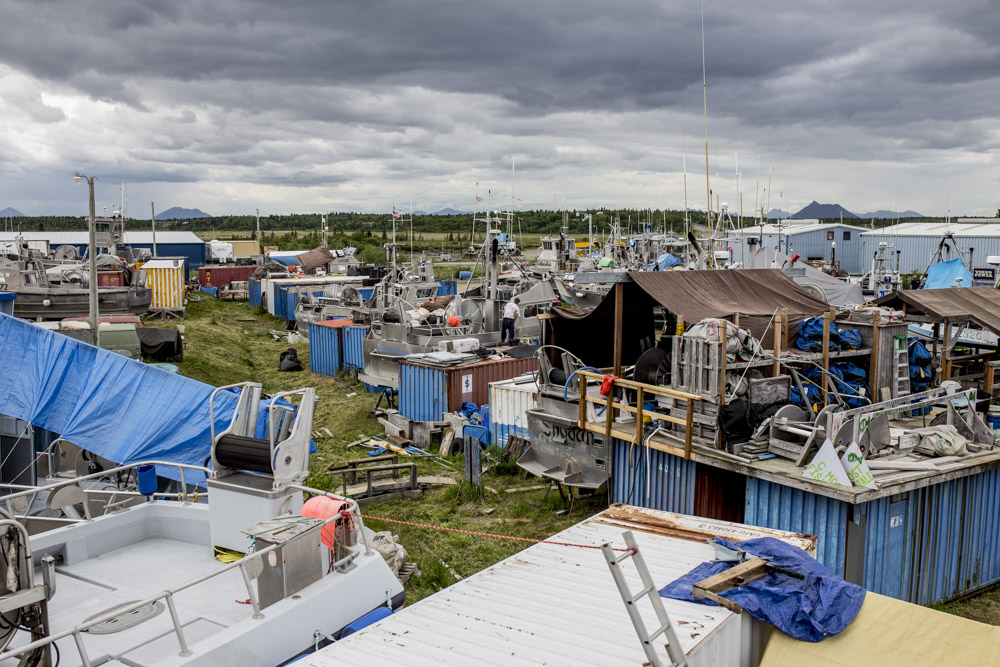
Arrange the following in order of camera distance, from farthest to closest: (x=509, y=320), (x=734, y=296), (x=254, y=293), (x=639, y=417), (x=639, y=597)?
(x=254, y=293), (x=509, y=320), (x=734, y=296), (x=639, y=417), (x=639, y=597)

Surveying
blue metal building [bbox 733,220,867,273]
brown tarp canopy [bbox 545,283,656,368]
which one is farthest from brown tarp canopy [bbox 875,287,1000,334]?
blue metal building [bbox 733,220,867,273]

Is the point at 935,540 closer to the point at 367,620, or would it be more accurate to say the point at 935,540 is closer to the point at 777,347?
the point at 777,347

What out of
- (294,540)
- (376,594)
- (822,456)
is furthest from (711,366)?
(294,540)

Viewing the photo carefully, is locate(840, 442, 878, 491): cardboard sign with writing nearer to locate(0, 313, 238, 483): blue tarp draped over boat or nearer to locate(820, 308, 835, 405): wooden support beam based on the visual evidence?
locate(820, 308, 835, 405): wooden support beam

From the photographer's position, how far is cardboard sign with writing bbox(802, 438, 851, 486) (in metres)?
9.68

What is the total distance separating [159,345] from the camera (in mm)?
25469

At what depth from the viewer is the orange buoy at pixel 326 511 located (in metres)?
7.93

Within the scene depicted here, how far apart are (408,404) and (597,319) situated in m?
7.44

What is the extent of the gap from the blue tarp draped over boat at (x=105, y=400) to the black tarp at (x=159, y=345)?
12080 millimetres

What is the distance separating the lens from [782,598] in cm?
656

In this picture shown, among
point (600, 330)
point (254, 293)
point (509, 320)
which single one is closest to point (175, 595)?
point (600, 330)

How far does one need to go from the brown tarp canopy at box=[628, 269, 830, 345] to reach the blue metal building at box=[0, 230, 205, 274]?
57.7 meters

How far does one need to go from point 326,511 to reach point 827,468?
20.6ft

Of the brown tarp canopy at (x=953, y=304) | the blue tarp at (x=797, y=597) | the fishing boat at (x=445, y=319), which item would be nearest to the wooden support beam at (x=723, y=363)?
the blue tarp at (x=797, y=597)
